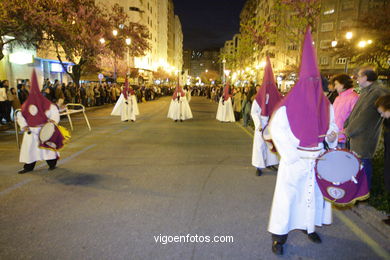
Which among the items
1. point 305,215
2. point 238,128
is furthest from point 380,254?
point 238,128

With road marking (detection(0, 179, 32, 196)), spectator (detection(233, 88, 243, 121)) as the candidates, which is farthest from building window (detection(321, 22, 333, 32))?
road marking (detection(0, 179, 32, 196))

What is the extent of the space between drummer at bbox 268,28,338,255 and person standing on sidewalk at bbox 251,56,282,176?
2398 mm

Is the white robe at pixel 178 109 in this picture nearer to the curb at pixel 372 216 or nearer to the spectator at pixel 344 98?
the spectator at pixel 344 98

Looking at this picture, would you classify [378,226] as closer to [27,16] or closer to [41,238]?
[41,238]

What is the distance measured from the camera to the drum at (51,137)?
6.27 m

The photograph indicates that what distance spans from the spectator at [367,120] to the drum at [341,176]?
4.46 ft

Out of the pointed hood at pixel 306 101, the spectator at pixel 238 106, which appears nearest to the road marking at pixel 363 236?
the pointed hood at pixel 306 101

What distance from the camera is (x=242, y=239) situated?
3.78m

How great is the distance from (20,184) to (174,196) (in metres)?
2.95

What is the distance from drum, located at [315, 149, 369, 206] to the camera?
3312mm

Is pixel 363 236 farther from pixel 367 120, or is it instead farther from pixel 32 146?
pixel 32 146

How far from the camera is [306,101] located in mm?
3316

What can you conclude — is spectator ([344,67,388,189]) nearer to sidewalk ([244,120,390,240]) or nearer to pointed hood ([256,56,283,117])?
sidewalk ([244,120,390,240])

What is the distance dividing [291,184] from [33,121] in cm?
528
